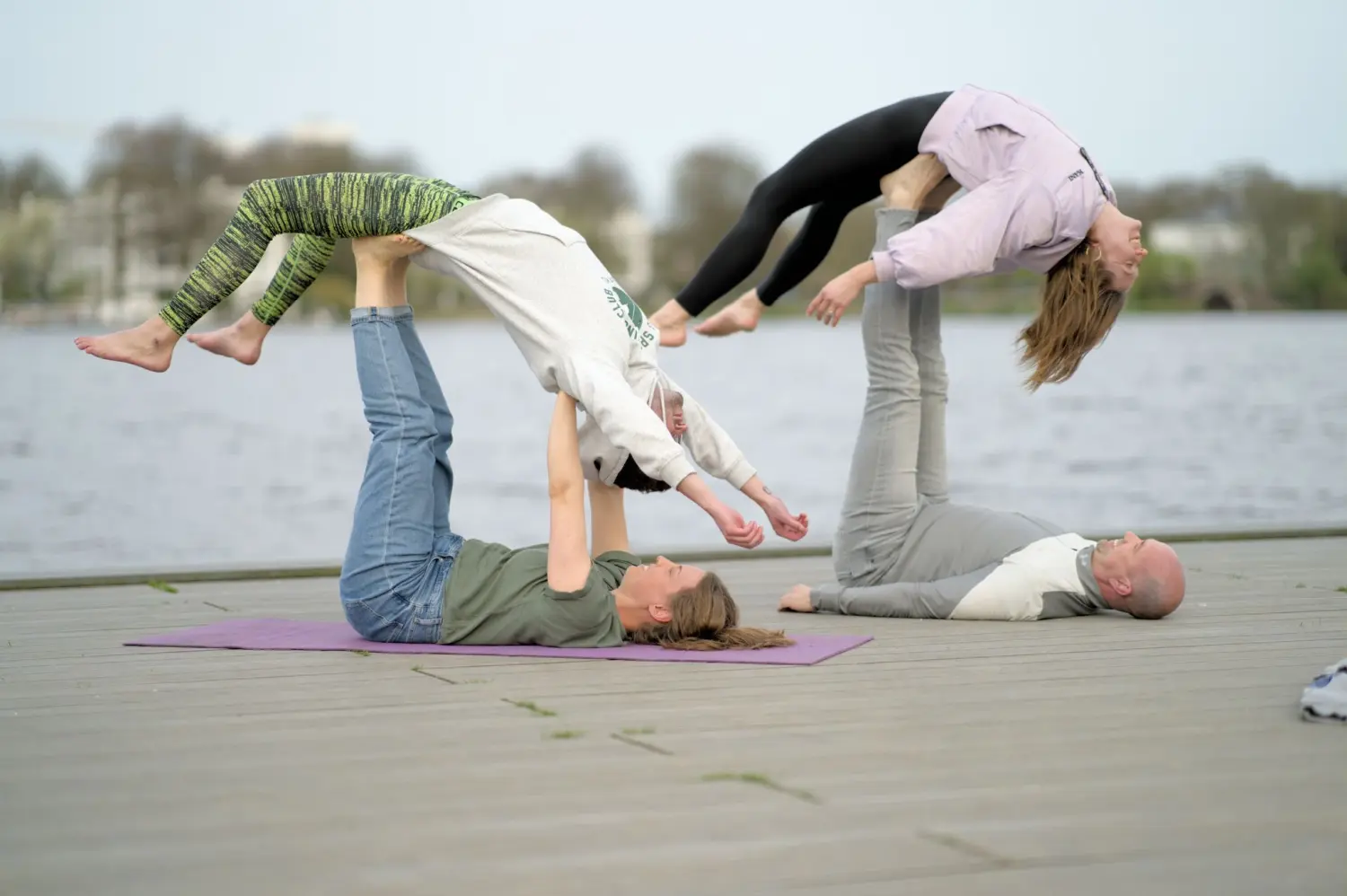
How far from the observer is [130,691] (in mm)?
3418

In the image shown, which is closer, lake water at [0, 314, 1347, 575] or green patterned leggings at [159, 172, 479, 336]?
green patterned leggings at [159, 172, 479, 336]

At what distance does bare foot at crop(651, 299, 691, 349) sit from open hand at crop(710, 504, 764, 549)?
98 centimetres

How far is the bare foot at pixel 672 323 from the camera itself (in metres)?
4.71

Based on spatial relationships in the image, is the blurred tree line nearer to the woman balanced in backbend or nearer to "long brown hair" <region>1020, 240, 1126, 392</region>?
the woman balanced in backbend

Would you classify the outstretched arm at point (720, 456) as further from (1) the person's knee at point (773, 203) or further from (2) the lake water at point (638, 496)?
(2) the lake water at point (638, 496)

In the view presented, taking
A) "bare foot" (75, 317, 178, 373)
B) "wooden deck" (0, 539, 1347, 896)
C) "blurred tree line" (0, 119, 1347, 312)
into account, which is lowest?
"wooden deck" (0, 539, 1347, 896)

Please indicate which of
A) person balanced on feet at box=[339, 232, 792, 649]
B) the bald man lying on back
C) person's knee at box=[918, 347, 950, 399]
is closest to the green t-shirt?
person balanced on feet at box=[339, 232, 792, 649]

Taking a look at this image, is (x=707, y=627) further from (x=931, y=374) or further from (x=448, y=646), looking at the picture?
(x=931, y=374)

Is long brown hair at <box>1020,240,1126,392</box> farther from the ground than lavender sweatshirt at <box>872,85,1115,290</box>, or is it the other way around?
lavender sweatshirt at <box>872,85,1115,290</box>

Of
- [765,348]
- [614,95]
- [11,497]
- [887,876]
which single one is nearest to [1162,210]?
[11,497]

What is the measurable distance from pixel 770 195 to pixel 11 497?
16404 mm

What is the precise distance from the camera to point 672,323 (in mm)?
4781

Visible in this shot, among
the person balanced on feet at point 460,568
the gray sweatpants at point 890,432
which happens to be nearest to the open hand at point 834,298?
the gray sweatpants at point 890,432

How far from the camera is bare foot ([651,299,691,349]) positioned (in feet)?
15.5
